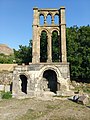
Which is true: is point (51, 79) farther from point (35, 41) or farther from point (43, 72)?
point (35, 41)

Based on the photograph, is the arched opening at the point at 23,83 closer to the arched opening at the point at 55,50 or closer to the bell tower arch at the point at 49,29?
the bell tower arch at the point at 49,29

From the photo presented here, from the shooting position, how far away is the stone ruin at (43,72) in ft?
57.9

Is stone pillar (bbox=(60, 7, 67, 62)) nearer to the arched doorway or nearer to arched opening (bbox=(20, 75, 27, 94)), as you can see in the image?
arched opening (bbox=(20, 75, 27, 94))

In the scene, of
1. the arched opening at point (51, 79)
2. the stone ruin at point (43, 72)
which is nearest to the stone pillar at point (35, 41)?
the stone ruin at point (43, 72)

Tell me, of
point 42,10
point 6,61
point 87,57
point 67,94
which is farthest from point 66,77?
point 6,61

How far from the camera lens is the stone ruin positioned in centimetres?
1766

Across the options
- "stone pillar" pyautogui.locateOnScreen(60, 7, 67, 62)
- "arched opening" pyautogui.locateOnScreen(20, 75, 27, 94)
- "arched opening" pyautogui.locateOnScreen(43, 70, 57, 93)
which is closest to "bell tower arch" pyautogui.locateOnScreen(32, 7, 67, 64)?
"stone pillar" pyautogui.locateOnScreen(60, 7, 67, 62)

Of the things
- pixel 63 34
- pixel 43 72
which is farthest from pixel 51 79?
pixel 63 34

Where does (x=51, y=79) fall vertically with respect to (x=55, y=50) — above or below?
below

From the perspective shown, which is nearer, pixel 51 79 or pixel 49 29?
pixel 51 79

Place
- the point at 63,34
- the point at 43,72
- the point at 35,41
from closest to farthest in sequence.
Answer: the point at 43,72 → the point at 35,41 → the point at 63,34

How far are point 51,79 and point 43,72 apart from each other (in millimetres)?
1922

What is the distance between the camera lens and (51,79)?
19609 millimetres

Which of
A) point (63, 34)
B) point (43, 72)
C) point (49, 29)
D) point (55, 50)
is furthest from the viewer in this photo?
point (55, 50)
